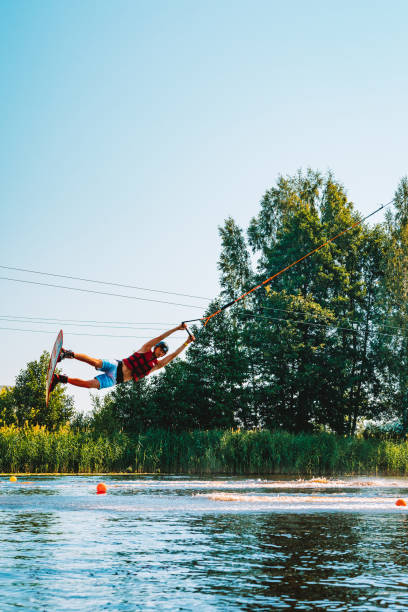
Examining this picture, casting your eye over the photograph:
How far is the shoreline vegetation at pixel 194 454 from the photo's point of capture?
33844 mm

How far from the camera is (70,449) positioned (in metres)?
34.2

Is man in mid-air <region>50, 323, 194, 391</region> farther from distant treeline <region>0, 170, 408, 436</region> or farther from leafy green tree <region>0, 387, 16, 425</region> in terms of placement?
leafy green tree <region>0, 387, 16, 425</region>

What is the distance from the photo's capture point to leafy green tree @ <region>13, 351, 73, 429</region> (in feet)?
170

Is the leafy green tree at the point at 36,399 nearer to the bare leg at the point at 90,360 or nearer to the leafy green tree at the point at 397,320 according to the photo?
the leafy green tree at the point at 397,320

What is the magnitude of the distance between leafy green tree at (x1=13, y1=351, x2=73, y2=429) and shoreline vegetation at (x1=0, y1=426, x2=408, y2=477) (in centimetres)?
1393

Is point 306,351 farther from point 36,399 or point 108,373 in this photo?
point 108,373

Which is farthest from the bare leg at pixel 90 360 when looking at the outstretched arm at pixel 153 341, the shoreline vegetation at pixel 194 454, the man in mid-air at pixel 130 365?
the shoreline vegetation at pixel 194 454

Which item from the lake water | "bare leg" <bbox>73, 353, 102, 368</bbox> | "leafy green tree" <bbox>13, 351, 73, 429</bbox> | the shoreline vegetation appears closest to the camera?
the lake water

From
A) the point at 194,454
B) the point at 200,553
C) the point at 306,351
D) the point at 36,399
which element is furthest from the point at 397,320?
the point at 200,553

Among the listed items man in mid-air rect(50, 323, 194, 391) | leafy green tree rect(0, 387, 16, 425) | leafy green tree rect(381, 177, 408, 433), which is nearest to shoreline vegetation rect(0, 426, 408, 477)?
leafy green tree rect(381, 177, 408, 433)

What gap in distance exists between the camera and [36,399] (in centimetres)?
5212

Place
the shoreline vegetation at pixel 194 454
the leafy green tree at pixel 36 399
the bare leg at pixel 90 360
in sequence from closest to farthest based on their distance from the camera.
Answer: the bare leg at pixel 90 360 → the shoreline vegetation at pixel 194 454 → the leafy green tree at pixel 36 399

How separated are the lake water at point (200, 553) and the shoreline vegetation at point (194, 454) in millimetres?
11703

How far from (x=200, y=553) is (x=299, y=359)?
43.7 meters
